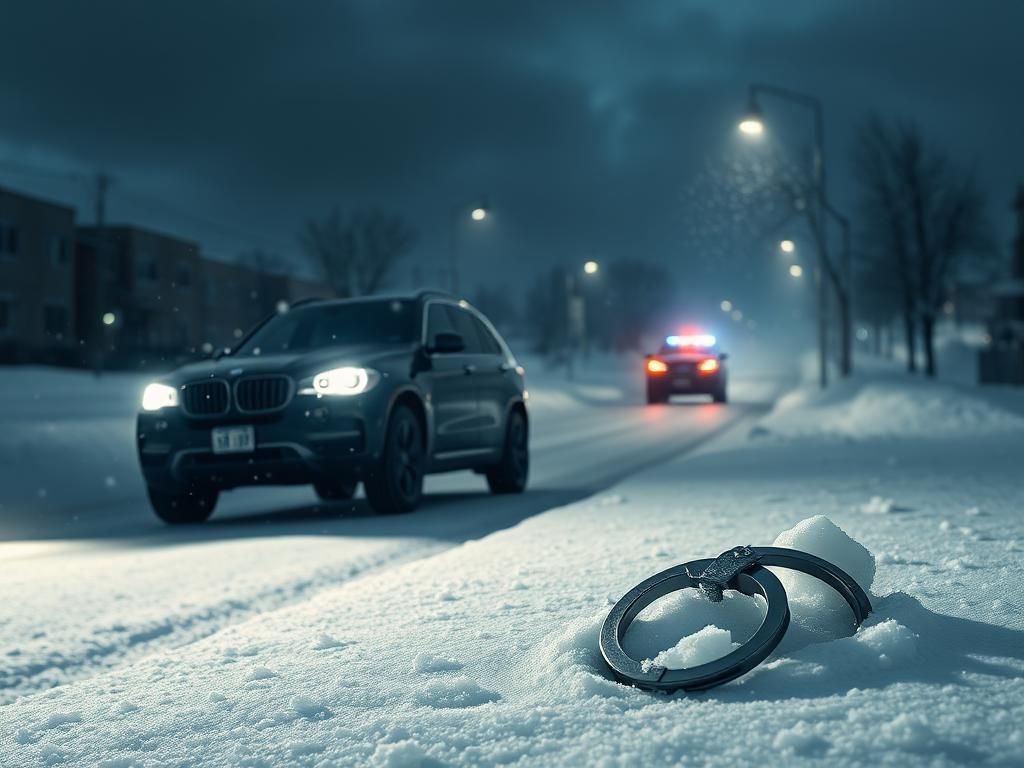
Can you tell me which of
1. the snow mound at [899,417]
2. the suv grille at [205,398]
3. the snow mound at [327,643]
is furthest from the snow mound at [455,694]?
the snow mound at [899,417]

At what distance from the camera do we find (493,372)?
39.5 ft

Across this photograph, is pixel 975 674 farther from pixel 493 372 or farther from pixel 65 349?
pixel 65 349

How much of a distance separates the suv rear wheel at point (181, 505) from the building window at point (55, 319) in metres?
53.6

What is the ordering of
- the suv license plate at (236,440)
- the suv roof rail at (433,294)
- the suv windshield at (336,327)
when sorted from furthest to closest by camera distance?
the suv roof rail at (433,294) < the suv windshield at (336,327) < the suv license plate at (236,440)

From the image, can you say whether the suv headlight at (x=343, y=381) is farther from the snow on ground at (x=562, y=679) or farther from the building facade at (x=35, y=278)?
the building facade at (x=35, y=278)

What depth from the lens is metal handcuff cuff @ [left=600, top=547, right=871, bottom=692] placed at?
354 cm

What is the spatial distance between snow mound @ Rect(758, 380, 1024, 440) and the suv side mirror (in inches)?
336

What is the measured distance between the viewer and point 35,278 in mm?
60594

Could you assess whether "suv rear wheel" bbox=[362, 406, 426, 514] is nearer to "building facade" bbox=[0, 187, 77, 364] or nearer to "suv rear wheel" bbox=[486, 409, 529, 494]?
"suv rear wheel" bbox=[486, 409, 529, 494]

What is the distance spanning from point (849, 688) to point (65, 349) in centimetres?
6106

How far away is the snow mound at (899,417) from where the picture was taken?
19.1 metres

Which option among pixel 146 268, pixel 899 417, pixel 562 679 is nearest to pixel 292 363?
pixel 562 679

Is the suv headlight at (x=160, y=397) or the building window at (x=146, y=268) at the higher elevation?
the building window at (x=146, y=268)

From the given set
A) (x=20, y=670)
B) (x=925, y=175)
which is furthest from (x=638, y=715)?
(x=925, y=175)
